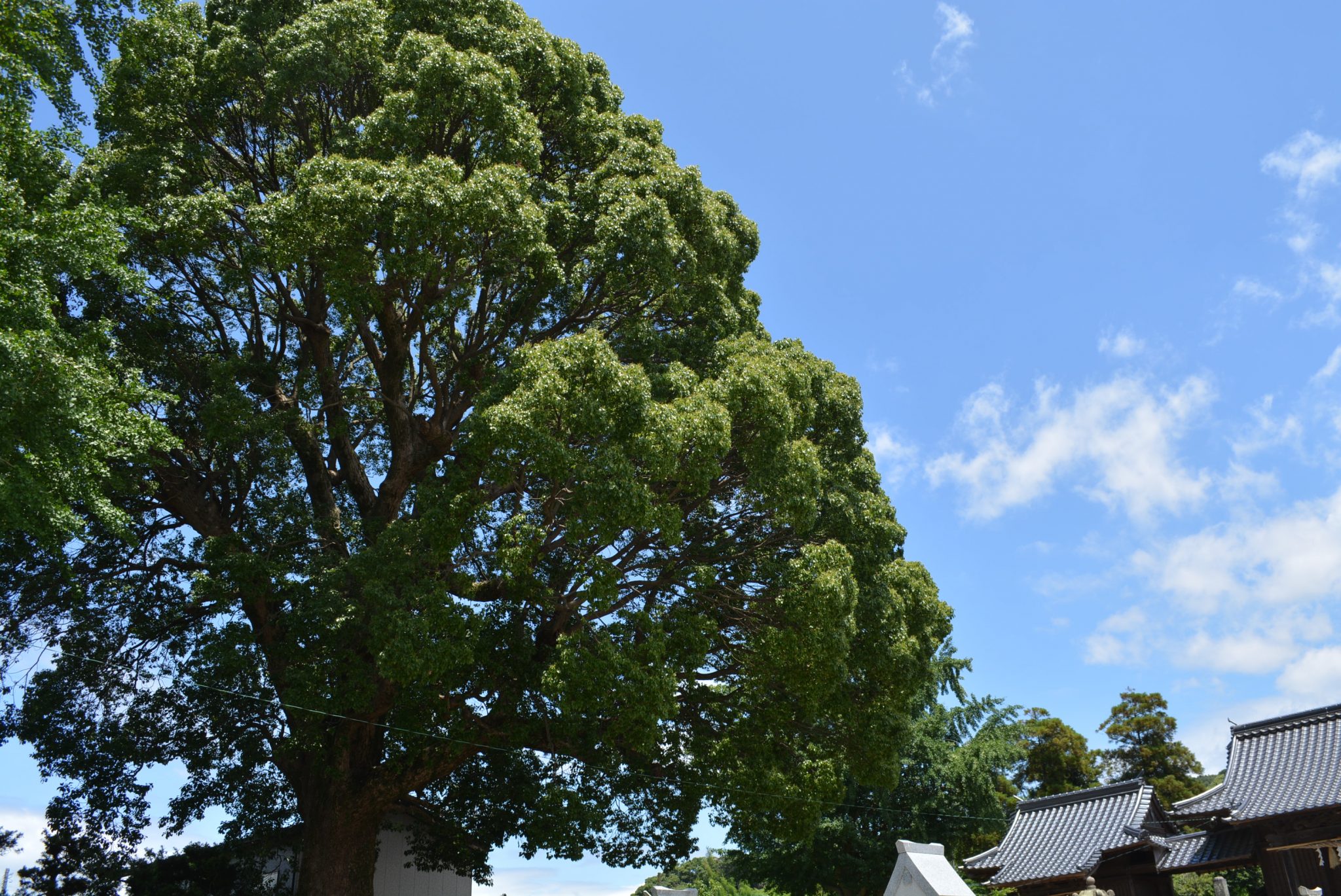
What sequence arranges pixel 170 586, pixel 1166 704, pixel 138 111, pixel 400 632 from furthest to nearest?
pixel 1166 704
pixel 170 586
pixel 138 111
pixel 400 632

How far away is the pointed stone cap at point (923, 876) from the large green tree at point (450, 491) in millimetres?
3947

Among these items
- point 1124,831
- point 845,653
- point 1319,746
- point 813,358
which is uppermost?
point 813,358

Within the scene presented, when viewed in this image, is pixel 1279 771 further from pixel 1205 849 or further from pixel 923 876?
pixel 923 876

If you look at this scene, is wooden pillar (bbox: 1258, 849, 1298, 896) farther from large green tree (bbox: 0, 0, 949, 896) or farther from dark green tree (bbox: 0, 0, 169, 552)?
dark green tree (bbox: 0, 0, 169, 552)

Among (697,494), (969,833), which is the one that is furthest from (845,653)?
(969,833)

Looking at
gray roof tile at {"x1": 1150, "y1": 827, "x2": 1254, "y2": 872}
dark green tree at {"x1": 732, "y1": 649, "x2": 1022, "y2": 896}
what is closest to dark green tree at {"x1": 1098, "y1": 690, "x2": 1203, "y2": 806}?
dark green tree at {"x1": 732, "y1": 649, "x2": 1022, "y2": 896}

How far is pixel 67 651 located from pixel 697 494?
29.9ft

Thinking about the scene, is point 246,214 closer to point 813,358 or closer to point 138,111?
point 138,111

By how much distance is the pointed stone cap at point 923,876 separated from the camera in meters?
5.84

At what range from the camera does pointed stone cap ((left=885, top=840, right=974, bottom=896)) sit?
19.2ft

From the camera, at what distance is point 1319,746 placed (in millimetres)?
13391

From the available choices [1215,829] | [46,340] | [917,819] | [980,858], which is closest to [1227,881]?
[917,819]

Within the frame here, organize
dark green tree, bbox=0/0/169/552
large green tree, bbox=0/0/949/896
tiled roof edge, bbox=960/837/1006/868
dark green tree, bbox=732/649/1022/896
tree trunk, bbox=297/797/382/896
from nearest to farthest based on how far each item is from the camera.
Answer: dark green tree, bbox=0/0/169/552
large green tree, bbox=0/0/949/896
tree trunk, bbox=297/797/382/896
tiled roof edge, bbox=960/837/1006/868
dark green tree, bbox=732/649/1022/896

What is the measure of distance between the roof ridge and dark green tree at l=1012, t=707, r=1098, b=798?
1568cm
